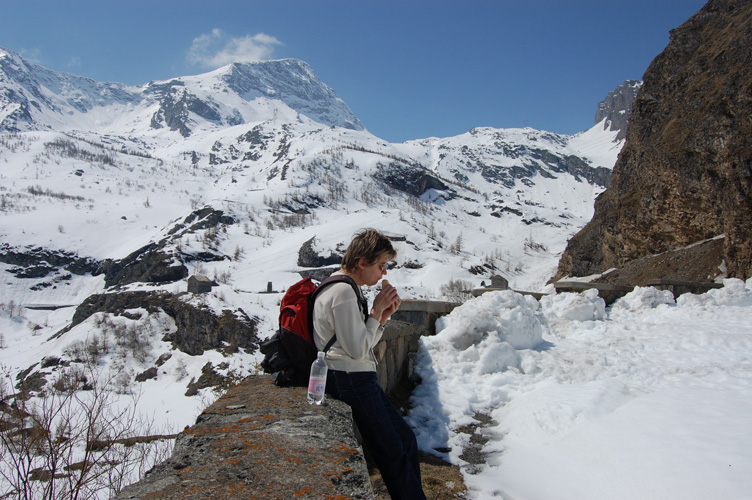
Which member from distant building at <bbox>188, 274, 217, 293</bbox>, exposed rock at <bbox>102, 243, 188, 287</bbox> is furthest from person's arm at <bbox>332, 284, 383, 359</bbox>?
exposed rock at <bbox>102, 243, 188, 287</bbox>

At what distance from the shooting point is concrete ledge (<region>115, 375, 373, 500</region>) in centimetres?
207

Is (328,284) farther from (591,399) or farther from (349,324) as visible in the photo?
(591,399)

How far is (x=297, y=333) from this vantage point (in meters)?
3.18

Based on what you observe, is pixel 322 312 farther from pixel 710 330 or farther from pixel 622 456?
pixel 710 330

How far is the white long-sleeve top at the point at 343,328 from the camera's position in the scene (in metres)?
3.00

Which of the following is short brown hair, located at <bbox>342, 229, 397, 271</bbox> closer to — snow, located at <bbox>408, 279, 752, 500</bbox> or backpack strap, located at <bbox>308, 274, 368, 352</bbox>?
backpack strap, located at <bbox>308, 274, 368, 352</bbox>

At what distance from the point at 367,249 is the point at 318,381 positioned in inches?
37.1

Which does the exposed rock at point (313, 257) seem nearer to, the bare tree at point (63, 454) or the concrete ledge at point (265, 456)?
the bare tree at point (63, 454)

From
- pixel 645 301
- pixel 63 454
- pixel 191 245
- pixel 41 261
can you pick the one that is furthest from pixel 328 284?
pixel 41 261

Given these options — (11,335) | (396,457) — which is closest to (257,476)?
(396,457)

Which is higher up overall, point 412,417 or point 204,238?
point 204,238

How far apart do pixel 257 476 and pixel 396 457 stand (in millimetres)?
1066

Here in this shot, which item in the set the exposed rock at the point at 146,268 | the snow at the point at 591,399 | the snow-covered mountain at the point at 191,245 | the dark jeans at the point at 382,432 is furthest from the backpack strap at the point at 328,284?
the exposed rock at the point at 146,268

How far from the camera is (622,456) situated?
3.69 m
